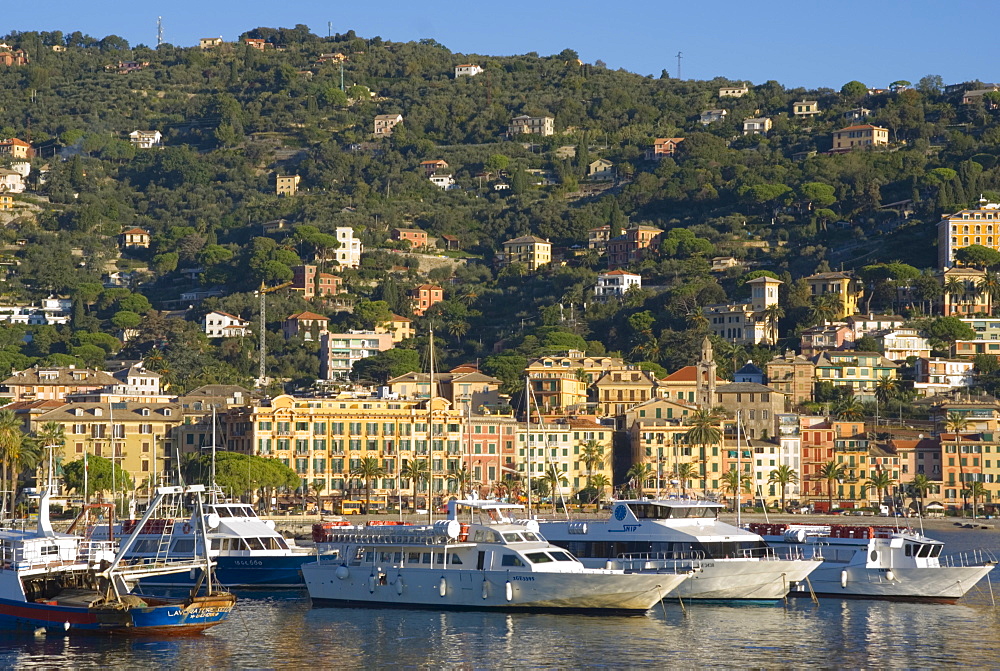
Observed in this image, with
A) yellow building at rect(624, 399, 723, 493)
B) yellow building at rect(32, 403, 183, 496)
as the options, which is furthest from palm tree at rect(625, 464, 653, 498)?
yellow building at rect(32, 403, 183, 496)

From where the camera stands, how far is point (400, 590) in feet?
222

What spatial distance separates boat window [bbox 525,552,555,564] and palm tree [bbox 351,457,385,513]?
211 ft

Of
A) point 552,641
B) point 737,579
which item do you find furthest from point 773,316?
point 552,641

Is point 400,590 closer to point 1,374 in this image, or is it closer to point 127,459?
point 127,459

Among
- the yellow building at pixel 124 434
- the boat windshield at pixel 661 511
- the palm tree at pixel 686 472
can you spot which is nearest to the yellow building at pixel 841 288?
Answer: the palm tree at pixel 686 472

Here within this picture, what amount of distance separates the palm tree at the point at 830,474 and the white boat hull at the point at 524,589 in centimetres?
7722

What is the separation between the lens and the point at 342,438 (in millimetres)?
137125

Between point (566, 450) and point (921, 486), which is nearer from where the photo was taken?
point (921, 486)

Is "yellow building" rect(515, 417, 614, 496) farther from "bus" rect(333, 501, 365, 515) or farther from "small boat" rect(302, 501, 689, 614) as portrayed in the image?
"small boat" rect(302, 501, 689, 614)

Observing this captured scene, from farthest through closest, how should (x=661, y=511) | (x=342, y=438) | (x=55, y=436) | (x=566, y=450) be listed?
(x=566, y=450) < (x=342, y=438) < (x=55, y=436) < (x=661, y=511)

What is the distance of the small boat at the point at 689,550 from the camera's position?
229ft

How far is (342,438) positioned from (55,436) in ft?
72.2

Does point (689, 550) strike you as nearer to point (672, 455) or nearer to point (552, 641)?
point (552, 641)

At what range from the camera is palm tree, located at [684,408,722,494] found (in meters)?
141
